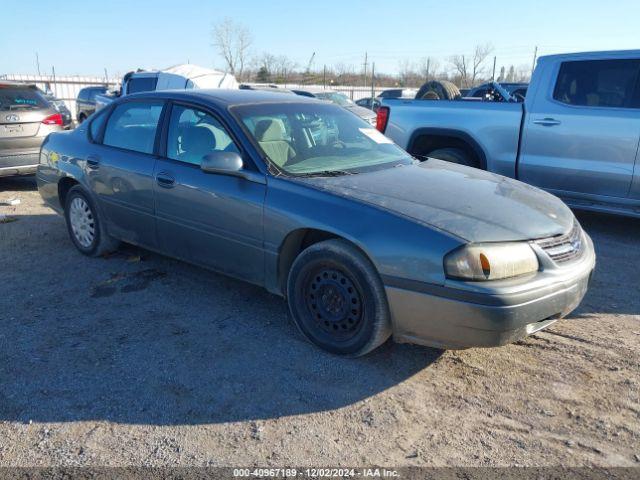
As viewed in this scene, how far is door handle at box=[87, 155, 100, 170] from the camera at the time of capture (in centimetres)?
490

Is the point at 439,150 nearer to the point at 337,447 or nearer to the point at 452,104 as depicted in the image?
the point at 452,104

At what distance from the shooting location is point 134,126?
477 cm

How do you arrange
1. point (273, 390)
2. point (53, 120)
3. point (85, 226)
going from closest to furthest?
1. point (273, 390)
2. point (85, 226)
3. point (53, 120)

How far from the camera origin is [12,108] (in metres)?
7.96

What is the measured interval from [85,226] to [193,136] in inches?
67.7

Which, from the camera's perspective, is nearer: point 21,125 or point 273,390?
point 273,390

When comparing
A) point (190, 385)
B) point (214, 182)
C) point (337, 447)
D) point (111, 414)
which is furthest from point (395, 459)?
point (214, 182)

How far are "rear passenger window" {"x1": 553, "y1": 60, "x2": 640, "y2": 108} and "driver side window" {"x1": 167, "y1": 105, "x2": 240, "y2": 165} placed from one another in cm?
402

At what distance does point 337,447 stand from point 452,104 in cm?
513

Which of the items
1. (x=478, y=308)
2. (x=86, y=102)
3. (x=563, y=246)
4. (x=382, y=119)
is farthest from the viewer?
(x=86, y=102)

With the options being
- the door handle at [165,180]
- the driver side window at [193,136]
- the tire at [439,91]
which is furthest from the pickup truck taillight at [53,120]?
the tire at [439,91]

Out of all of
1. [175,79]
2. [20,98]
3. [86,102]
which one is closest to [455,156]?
[20,98]

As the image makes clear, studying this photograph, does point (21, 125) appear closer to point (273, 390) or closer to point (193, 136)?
point (193, 136)

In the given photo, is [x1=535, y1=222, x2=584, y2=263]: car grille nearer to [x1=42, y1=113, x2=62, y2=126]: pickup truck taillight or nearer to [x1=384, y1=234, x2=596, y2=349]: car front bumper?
[x1=384, y1=234, x2=596, y2=349]: car front bumper
